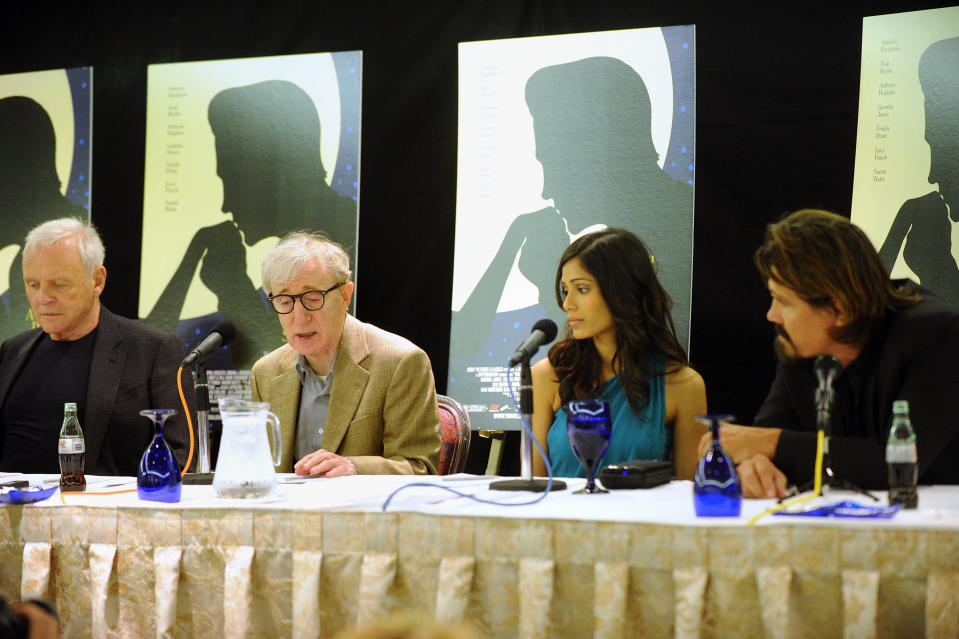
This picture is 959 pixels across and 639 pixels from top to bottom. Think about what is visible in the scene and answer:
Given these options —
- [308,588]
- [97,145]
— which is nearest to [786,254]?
[308,588]

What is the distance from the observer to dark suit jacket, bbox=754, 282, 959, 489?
2.17m

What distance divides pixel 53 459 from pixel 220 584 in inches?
71.0

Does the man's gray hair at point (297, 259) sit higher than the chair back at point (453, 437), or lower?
higher

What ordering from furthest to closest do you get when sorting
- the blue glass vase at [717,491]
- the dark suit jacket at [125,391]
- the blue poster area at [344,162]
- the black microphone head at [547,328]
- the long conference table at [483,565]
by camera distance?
the blue poster area at [344,162] < the dark suit jacket at [125,391] < the black microphone head at [547,328] < the blue glass vase at [717,491] < the long conference table at [483,565]

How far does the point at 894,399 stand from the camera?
2.27 m

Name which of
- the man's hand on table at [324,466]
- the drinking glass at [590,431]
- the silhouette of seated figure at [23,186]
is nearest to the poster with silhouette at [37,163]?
the silhouette of seated figure at [23,186]

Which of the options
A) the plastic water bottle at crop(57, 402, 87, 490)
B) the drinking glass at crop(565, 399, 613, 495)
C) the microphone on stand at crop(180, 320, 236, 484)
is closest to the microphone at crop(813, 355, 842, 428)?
the drinking glass at crop(565, 399, 613, 495)

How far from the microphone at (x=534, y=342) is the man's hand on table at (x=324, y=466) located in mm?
645

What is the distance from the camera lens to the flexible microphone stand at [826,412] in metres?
2.09

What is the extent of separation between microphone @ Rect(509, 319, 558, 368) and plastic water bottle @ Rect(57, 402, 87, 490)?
3.81 ft

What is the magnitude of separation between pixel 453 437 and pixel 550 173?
1.28 m

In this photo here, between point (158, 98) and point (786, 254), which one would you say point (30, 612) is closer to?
point (786, 254)

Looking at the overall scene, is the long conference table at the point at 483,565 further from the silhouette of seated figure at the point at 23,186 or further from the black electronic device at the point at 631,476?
the silhouette of seated figure at the point at 23,186

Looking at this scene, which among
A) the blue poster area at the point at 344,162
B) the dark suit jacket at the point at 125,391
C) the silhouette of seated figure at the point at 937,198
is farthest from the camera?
the blue poster area at the point at 344,162
